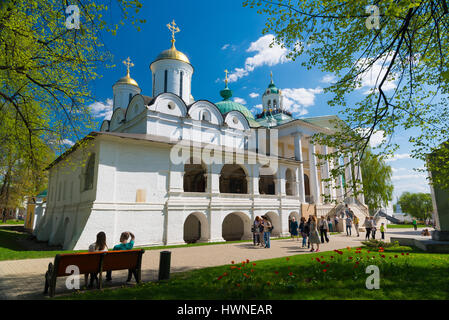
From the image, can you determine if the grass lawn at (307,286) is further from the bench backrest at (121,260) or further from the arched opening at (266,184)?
the arched opening at (266,184)

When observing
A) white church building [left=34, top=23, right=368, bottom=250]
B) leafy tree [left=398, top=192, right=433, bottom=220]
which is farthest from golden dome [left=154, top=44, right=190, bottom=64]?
leafy tree [left=398, top=192, right=433, bottom=220]

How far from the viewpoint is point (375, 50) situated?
883 centimetres

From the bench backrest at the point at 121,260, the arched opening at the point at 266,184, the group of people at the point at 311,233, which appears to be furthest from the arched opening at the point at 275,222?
the bench backrest at the point at 121,260

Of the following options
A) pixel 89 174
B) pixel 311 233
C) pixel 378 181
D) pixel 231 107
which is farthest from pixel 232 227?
pixel 378 181

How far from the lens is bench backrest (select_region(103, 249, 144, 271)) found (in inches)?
251

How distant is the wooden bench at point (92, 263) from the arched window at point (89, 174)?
1117 centimetres

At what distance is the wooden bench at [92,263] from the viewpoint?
569 centimetres

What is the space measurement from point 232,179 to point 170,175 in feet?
32.9

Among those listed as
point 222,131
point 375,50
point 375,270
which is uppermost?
point 222,131

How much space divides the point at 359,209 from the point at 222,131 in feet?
63.3

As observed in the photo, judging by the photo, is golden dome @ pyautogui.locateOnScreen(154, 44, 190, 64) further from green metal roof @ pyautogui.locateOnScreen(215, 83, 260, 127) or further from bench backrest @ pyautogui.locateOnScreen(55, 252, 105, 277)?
bench backrest @ pyautogui.locateOnScreen(55, 252, 105, 277)

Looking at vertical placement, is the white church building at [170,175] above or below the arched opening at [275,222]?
above
